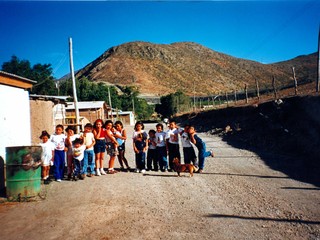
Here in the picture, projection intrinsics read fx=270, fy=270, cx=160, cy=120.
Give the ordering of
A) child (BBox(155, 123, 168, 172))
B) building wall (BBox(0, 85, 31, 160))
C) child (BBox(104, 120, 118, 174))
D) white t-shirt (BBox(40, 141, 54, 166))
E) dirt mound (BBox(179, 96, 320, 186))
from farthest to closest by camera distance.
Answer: dirt mound (BBox(179, 96, 320, 186)) < child (BBox(155, 123, 168, 172)) < child (BBox(104, 120, 118, 174)) < white t-shirt (BBox(40, 141, 54, 166)) < building wall (BBox(0, 85, 31, 160))

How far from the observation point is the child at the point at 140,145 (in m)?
8.01

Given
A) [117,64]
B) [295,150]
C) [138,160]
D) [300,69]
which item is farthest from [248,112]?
[117,64]

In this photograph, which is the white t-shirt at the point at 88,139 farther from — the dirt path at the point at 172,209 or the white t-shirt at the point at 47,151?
the dirt path at the point at 172,209

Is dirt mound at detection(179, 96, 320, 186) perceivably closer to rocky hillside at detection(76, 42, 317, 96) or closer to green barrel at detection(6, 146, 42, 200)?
green barrel at detection(6, 146, 42, 200)

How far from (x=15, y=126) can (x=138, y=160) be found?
3557mm

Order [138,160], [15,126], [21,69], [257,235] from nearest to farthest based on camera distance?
1. [257,235]
2. [15,126]
3. [138,160]
4. [21,69]

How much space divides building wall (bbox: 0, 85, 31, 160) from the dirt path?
159 centimetres

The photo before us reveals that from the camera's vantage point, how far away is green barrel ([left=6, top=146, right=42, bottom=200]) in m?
5.70

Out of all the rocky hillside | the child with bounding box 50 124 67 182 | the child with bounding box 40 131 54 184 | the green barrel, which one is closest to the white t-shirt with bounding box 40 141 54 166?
the child with bounding box 40 131 54 184

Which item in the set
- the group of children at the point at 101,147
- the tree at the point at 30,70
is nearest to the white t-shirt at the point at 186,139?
the group of children at the point at 101,147

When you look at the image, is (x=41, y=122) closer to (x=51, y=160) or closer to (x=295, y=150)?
(x=51, y=160)

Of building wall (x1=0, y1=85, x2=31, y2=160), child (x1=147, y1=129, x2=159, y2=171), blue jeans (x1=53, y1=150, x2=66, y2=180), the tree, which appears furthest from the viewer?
the tree

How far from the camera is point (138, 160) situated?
8.20 m

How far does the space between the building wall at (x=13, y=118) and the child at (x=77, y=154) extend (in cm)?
154
